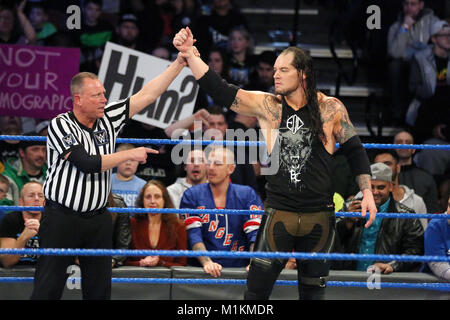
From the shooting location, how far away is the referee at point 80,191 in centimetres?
361

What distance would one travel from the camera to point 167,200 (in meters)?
5.19

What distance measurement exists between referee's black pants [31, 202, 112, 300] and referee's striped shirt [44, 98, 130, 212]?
6 cm

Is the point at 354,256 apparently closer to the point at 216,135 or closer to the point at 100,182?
the point at 100,182

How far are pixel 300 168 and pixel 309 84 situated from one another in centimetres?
42

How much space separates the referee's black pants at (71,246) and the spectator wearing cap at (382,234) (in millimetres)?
1882

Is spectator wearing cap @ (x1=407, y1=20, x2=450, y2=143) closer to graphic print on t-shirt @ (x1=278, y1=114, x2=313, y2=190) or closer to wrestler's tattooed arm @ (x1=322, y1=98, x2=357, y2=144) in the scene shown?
wrestler's tattooed arm @ (x1=322, y1=98, x2=357, y2=144)

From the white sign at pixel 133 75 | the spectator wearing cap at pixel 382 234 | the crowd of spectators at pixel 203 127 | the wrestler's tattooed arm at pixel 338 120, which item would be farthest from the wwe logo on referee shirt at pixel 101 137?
the white sign at pixel 133 75

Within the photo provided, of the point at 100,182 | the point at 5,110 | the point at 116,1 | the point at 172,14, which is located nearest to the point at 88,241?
the point at 100,182

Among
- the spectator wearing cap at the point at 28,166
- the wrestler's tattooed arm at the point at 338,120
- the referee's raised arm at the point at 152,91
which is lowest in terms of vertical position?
the spectator wearing cap at the point at 28,166

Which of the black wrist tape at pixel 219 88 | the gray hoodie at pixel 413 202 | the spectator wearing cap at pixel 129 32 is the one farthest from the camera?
the spectator wearing cap at pixel 129 32

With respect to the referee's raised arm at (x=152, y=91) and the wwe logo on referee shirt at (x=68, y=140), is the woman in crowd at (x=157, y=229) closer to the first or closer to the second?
the referee's raised arm at (x=152, y=91)

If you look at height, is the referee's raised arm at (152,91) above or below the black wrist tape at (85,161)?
above

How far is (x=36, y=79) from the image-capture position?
646cm
